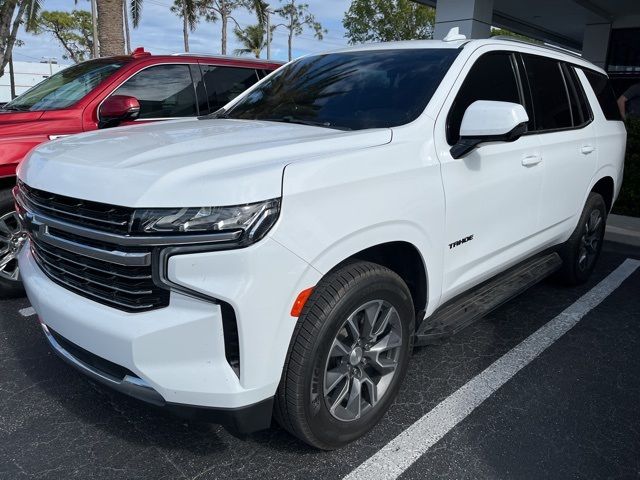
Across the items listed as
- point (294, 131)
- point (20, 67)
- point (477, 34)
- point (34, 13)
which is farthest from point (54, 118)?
point (20, 67)

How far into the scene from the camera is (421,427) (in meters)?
2.70

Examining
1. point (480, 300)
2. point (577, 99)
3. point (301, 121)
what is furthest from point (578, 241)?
point (301, 121)

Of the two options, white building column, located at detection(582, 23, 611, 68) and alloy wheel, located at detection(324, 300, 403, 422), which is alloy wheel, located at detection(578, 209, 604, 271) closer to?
alloy wheel, located at detection(324, 300, 403, 422)

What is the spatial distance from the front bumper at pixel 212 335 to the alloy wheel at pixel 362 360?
1.18 feet

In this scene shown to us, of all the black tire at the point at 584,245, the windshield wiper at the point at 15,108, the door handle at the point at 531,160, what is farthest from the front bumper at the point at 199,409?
the windshield wiper at the point at 15,108

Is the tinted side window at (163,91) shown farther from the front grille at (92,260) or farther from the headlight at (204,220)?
the headlight at (204,220)

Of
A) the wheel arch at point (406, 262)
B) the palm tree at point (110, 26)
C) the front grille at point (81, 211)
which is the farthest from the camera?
the palm tree at point (110, 26)

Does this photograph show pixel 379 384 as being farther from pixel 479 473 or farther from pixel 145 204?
pixel 145 204

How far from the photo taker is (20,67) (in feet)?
166

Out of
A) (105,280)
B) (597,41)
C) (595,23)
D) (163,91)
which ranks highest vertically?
(595,23)

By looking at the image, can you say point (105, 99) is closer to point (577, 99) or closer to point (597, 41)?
point (577, 99)

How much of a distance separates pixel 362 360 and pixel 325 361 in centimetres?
33

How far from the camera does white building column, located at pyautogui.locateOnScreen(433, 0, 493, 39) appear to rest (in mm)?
10960

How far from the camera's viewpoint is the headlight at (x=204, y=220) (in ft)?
6.23
